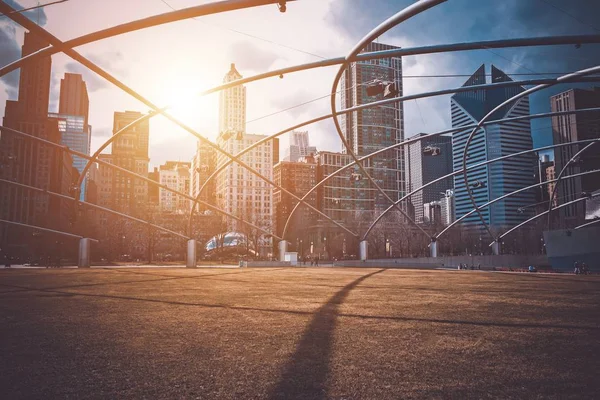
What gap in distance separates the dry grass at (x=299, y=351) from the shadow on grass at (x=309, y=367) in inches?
0.8

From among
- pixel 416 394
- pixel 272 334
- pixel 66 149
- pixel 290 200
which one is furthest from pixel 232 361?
pixel 290 200

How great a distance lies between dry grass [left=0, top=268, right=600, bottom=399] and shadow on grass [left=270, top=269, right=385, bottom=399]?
0.02 m

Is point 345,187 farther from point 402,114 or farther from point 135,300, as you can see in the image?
point 135,300

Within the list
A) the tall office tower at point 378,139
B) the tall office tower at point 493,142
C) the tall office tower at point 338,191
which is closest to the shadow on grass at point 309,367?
the tall office tower at point 493,142

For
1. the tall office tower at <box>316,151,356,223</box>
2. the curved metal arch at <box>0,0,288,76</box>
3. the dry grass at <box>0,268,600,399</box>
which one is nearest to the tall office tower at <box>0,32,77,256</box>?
the tall office tower at <box>316,151,356,223</box>

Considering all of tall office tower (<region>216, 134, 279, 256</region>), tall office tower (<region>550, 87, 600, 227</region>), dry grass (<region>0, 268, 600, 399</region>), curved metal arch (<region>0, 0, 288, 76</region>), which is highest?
tall office tower (<region>216, 134, 279, 256</region>)

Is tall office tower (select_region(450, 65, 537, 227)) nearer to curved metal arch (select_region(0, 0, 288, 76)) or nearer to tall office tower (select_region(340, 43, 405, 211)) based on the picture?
curved metal arch (select_region(0, 0, 288, 76))

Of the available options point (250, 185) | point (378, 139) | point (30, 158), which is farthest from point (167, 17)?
point (250, 185)

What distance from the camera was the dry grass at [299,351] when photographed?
4.07 meters

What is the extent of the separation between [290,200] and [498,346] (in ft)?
476

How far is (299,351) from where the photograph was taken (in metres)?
5.52

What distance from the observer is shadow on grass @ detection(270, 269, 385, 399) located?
3.94m

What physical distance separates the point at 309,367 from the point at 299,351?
79cm

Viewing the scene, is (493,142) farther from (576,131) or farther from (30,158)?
(30,158)
